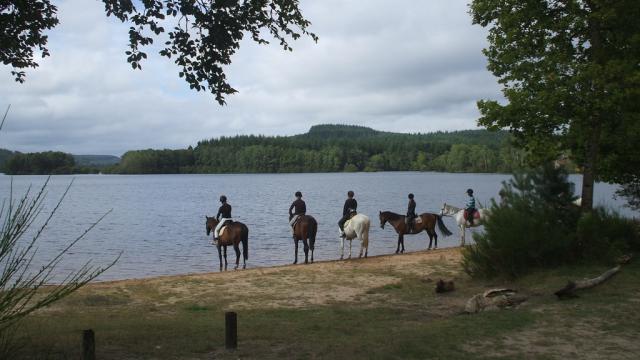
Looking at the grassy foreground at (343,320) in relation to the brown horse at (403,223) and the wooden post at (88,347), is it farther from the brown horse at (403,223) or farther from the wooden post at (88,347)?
the brown horse at (403,223)

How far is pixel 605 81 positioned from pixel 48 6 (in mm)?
13098

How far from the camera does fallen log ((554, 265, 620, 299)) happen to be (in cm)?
1066

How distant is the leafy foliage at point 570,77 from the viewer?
14.2 meters

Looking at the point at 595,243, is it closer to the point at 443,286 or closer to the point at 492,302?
the point at 443,286

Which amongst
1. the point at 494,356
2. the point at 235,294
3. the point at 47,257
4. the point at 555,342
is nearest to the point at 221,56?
the point at 494,356

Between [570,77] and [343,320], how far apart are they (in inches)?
378

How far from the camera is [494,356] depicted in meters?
7.46

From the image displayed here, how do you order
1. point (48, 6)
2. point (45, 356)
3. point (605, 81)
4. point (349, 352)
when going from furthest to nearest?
point (605, 81) → point (48, 6) → point (349, 352) → point (45, 356)

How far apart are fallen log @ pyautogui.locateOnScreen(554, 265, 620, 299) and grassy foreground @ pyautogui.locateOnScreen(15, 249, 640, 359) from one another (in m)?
0.17

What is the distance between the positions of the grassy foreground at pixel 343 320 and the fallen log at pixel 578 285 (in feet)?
0.57

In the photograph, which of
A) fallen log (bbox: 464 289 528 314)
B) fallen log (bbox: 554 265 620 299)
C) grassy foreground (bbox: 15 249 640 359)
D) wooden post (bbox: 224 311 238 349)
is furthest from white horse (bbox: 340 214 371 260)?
wooden post (bbox: 224 311 238 349)

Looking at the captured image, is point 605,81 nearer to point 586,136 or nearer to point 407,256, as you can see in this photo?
point 586,136

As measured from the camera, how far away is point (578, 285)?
10883 millimetres

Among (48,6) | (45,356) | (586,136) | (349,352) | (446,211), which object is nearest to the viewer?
(45,356)
